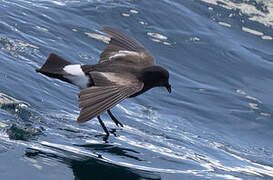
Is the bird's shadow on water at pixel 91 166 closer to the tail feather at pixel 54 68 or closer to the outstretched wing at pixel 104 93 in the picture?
the outstretched wing at pixel 104 93

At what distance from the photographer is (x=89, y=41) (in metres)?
10.2

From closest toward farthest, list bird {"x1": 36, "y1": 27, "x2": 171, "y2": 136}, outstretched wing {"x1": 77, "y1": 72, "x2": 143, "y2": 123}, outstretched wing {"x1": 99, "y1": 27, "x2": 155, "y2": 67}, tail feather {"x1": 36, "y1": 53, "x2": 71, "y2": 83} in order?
outstretched wing {"x1": 77, "y1": 72, "x2": 143, "y2": 123}, bird {"x1": 36, "y1": 27, "x2": 171, "y2": 136}, tail feather {"x1": 36, "y1": 53, "x2": 71, "y2": 83}, outstretched wing {"x1": 99, "y1": 27, "x2": 155, "y2": 67}

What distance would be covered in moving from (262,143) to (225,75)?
1.83 metres

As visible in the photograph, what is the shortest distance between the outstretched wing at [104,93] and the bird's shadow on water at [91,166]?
658 mm

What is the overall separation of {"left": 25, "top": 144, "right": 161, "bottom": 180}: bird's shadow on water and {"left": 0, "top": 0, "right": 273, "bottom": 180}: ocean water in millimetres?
12

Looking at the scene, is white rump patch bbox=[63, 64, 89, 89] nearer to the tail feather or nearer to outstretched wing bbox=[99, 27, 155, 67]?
the tail feather

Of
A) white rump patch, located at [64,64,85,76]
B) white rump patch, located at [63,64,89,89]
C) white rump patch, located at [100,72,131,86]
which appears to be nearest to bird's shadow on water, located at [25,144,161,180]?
white rump patch, located at [100,72,131,86]

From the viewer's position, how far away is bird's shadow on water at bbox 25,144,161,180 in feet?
19.8

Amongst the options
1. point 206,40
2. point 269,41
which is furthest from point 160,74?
point 269,41

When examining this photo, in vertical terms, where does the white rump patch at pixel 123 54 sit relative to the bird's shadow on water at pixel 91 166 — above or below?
above

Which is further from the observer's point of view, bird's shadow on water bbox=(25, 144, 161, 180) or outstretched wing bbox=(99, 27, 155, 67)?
outstretched wing bbox=(99, 27, 155, 67)

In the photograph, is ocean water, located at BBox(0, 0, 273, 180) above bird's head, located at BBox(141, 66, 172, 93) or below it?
below

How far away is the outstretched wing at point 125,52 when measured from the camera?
7973 mm

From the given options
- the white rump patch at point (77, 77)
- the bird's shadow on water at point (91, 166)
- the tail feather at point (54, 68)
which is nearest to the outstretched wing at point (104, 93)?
the white rump patch at point (77, 77)
